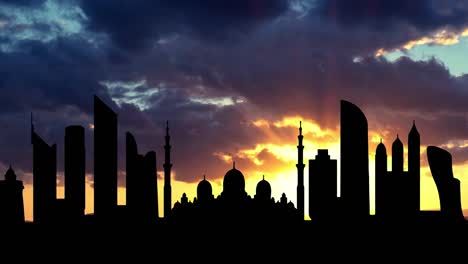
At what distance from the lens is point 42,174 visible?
128ft

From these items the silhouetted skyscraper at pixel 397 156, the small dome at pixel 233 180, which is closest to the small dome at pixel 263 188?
the small dome at pixel 233 180

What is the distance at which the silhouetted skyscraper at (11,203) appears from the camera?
1478 inches

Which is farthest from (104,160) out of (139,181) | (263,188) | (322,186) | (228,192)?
(263,188)

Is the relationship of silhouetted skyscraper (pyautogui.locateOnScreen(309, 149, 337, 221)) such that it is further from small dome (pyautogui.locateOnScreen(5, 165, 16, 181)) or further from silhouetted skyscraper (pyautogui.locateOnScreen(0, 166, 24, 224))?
small dome (pyautogui.locateOnScreen(5, 165, 16, 181))

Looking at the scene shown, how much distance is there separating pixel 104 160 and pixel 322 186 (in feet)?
48.7

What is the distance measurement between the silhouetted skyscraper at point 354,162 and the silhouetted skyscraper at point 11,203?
1736cm

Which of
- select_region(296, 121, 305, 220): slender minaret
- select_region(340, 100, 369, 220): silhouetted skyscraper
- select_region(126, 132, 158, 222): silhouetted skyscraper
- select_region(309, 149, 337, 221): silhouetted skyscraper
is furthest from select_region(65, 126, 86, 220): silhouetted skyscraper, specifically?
select_region(296, 121, 305, 220): slender minaret

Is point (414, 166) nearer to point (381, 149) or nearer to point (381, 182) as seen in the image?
point (381, 149)

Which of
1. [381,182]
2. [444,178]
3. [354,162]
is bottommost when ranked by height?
[381,182]

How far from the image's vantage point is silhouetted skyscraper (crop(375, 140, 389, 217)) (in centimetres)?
3944

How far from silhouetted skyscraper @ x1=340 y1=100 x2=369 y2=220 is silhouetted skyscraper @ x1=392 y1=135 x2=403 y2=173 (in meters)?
8.55

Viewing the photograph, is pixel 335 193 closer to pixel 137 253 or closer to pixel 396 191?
pixel 396 191

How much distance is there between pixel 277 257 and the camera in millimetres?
40188

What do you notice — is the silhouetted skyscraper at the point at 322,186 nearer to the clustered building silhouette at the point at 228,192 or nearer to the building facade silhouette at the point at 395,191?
the clustered building silhouette at the point at 228,192
